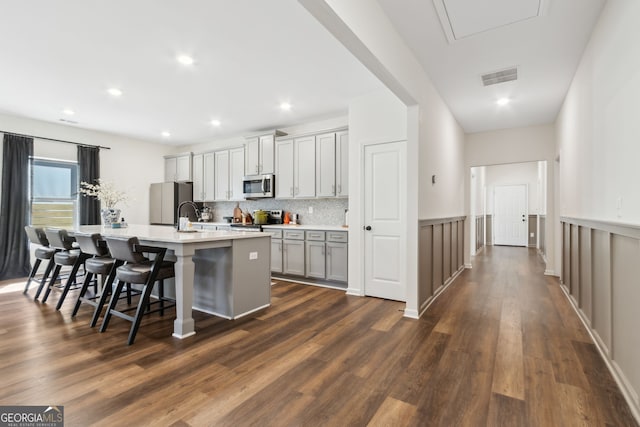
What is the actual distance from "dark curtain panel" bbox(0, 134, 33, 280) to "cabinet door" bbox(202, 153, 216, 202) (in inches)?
113

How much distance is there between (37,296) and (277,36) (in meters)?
4.29

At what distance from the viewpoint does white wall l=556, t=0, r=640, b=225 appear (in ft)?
5.97

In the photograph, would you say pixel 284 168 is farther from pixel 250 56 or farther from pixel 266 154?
pixel 250 56

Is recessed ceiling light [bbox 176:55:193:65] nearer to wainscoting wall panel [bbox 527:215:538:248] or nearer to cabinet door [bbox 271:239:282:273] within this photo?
cabinet door [bbox 271:239:282:273]

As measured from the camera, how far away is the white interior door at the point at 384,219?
3812 mm

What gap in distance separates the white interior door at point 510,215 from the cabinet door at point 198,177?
8.95 metres

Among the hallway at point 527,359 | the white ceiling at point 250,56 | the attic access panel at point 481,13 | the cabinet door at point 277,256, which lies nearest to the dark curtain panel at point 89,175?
the white ceiling at point 250,56

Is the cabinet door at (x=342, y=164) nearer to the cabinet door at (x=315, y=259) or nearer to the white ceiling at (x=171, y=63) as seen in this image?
the white ceiling at (x=171, y=63)

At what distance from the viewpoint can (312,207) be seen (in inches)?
222

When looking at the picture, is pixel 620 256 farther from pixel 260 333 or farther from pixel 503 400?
pixel 260 333

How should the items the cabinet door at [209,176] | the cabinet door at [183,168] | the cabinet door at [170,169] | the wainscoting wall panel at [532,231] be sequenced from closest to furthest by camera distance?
the cabinet door at [209,176]
the cabinet door at [183,168]
the cabinet door at [170,169]
the wainscoting wall panel at [532,231]

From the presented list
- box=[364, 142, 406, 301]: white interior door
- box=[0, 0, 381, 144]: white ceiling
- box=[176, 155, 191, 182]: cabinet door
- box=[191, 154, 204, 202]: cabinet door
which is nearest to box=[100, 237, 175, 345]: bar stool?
box=[0, 0, 381, 144]: white ceiling

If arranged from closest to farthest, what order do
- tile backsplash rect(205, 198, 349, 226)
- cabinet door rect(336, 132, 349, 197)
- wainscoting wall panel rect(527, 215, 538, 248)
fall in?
1. cabinet door rect(336, 132, 349, 197)
2. tile backsplash rect(205, 198, 349, 226)
3. wainscoting wall panel rect(527, 215, 538, 248)

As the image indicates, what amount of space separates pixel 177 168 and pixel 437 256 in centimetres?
602
